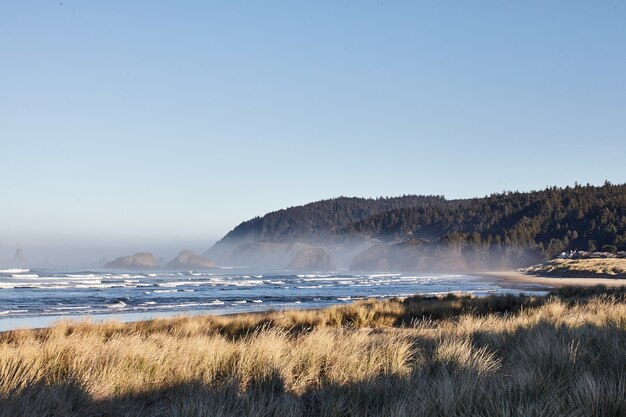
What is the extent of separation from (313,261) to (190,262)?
5745cm

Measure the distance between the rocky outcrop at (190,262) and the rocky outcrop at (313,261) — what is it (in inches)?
1831

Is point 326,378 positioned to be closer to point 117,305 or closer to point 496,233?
point 117,305

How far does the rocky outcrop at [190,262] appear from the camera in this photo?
17988 centimetres

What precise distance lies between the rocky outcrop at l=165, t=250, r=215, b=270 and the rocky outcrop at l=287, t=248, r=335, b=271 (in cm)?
4651

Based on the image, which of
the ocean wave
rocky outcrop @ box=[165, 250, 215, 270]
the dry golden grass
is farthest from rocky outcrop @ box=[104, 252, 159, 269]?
the ocean wave

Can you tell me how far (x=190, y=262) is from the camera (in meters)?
183

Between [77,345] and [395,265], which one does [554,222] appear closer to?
[395,265]

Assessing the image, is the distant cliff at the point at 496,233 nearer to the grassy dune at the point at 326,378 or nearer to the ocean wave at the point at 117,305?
the ocean wave at the point at 117,305

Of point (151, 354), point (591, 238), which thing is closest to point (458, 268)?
point (591, 238)

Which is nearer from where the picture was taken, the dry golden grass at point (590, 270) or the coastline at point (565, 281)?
the coastline at point (565, 281)

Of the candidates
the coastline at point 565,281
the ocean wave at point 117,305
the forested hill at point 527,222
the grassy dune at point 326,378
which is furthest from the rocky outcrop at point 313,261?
the grassy dune at point 326,378

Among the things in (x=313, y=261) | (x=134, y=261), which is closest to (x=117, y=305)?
(x=313, y=261)

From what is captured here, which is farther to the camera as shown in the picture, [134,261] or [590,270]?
[134,261]

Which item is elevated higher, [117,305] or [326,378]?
[326,378]
